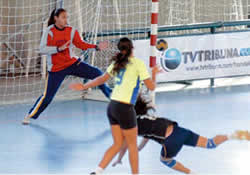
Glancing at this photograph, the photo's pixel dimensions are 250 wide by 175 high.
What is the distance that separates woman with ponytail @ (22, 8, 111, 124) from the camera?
7980 mm

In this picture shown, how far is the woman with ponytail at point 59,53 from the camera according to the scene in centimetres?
798

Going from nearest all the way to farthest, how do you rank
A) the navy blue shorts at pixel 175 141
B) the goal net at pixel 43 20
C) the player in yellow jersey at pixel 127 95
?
the player in yellow jersey at pixel 127 95, the navy blue shorts at pixel 175 141, the goal net at pixel 43 20

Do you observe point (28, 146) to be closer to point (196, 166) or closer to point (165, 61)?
point (196, 166)

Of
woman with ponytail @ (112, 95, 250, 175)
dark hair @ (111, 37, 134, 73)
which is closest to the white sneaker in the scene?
woman with ponytail @ (112, 95, 250, 175)

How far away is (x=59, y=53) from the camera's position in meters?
8.13

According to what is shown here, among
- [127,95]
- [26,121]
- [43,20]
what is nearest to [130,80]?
[127,95]

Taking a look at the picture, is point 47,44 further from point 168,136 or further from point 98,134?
point 168,136

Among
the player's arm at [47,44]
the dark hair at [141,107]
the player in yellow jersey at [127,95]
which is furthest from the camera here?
the player's arm at [47,44]

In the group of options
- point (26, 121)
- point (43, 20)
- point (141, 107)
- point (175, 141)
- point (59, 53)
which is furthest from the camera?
point (43, 20)

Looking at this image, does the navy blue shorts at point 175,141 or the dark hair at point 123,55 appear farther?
the navy blue shorts at point 175,141

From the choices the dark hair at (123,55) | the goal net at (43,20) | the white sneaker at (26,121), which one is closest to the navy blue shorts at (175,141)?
the dark hair at (123,55)

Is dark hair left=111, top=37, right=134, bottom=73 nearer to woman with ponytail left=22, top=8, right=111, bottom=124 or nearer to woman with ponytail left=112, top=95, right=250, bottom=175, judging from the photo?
woman with ponytail left=112, top=95, right=250, bottom=175

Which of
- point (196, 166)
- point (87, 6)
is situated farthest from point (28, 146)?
point (87, 6)

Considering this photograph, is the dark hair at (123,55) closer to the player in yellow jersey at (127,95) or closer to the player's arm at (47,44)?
the player in yellow jersey at (127,95)
